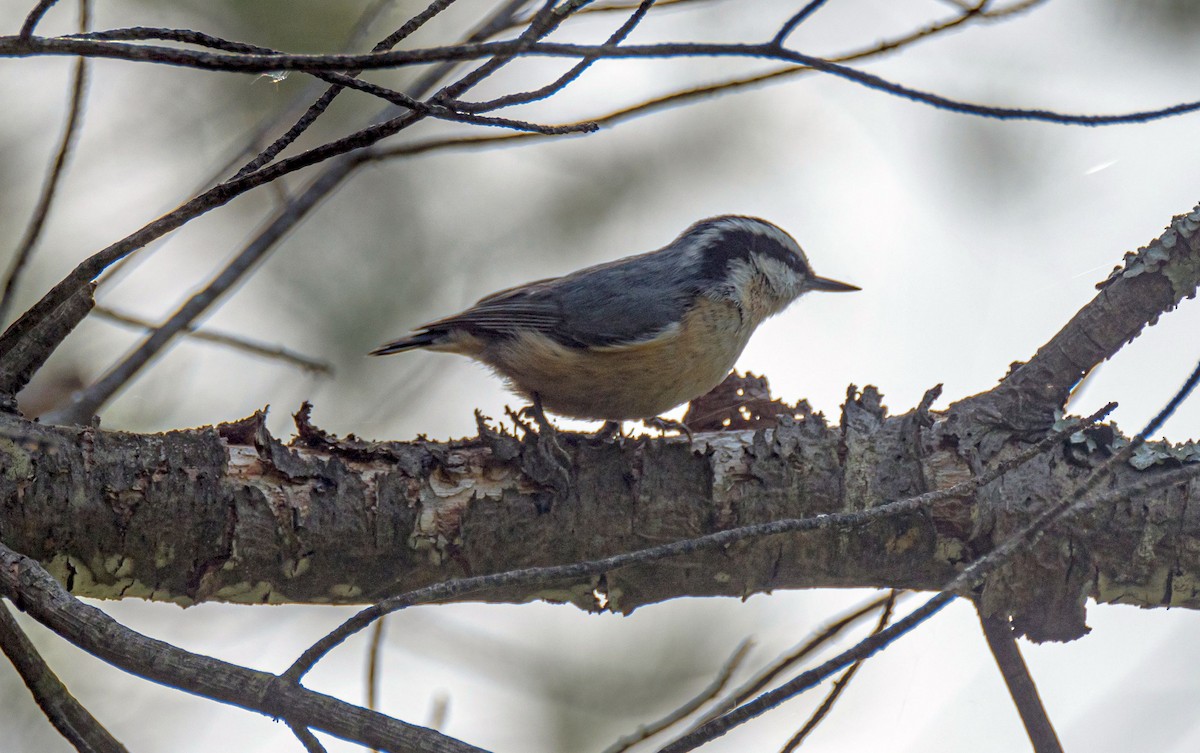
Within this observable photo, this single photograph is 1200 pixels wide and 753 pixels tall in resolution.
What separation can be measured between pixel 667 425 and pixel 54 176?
5.76 ft

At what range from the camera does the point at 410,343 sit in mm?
3658

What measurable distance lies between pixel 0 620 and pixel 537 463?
1258 millimetres

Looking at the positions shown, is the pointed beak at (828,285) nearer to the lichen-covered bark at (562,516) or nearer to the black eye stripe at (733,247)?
the black eye stripe at (733,247)

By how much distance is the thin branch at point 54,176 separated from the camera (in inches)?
99.1

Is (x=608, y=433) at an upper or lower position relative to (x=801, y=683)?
upper

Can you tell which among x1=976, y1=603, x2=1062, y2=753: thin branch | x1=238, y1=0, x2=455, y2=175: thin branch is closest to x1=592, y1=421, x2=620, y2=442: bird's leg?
x1=976, y1=603, x2=1062, y2=753: thin branch

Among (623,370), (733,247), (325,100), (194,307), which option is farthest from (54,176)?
(733,247)

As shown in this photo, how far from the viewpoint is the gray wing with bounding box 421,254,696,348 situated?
11.4 feet

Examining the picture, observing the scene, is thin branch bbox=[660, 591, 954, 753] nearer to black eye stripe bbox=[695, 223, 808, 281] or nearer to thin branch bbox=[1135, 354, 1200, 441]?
thin branch bbox=[1135, 354, 1200, 441]

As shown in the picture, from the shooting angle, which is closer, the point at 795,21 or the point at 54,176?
the point at 795,21

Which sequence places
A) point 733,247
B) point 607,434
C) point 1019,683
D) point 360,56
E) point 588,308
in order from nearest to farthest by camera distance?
1. point 360,56
2. point 1019,683
3. point 607,434
4. point 588,308
5. point 733,247

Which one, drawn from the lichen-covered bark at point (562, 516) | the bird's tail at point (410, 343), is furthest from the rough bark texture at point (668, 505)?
the bird's tail at point (410, 343)

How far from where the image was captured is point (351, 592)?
2.48 metres

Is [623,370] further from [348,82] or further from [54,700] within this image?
[54,700]
